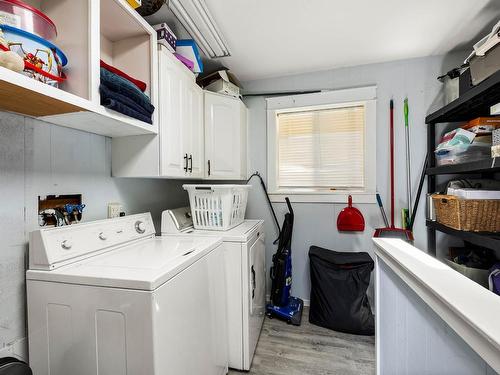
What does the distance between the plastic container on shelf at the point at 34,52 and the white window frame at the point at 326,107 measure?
1892 mm

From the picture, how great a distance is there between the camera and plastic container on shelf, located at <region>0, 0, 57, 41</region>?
725 mm

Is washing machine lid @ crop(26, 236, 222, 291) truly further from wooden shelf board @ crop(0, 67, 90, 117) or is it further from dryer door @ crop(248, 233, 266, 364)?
wooden shelf board @ crop(0, 67, 90, 117)

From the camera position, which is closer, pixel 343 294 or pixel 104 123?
pixel 104 123

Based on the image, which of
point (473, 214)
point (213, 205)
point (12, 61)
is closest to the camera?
point (12, 61)

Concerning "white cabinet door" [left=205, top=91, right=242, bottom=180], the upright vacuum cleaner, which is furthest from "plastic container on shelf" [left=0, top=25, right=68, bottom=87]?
the upright vacuum cleaner

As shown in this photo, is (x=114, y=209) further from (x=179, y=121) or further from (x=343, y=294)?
(x=343, y=294)

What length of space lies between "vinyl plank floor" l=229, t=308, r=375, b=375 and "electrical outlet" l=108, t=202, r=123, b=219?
1.32 metres

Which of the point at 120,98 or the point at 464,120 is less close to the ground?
the point at 464,120

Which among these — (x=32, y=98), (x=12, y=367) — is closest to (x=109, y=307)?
(x=12, y=367)

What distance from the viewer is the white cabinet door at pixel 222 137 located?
207 cm

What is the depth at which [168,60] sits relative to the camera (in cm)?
147

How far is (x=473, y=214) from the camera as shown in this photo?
154 centimetres

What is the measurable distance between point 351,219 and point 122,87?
2040 millimetres

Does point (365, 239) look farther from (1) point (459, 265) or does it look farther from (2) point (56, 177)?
(2) point (56, 177)
